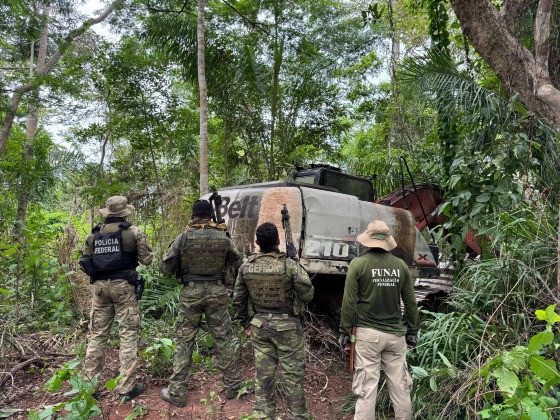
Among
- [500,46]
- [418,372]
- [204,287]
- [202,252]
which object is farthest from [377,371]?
[500,46]

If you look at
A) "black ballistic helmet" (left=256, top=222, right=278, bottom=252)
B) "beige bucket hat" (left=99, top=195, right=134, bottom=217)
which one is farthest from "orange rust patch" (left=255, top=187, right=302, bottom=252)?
"beige bucket hat" (left=99, top=195, right=134, bottom=217)

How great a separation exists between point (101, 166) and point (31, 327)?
5523 mm

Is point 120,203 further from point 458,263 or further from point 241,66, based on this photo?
point 241,66

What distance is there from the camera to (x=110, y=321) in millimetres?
4348

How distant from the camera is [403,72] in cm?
613

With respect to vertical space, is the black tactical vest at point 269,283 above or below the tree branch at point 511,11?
below

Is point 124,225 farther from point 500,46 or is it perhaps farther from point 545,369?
point 500,46

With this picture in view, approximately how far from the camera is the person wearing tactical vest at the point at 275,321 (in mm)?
3631

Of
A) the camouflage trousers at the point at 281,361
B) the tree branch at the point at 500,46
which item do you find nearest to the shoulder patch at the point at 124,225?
the camouflage trousers at the point at 281,361

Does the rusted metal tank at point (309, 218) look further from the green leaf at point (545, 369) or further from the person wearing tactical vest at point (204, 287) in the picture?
the green leaf at point (545, 369)

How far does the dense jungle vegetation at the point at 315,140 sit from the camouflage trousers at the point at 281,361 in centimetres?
85

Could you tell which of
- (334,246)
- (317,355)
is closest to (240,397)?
(317,355)

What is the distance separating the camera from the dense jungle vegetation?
3.81 metres

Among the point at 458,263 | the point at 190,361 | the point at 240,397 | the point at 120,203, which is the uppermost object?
the point at 120,203
